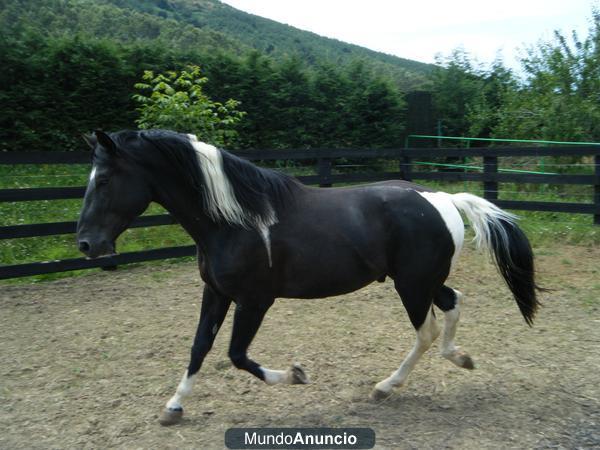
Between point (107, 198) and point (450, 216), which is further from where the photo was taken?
point (450, 216)

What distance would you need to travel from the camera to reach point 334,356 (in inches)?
168

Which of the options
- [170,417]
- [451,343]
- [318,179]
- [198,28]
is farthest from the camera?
[198,28]

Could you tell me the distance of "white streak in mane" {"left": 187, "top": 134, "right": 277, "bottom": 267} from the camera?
3.27 metres

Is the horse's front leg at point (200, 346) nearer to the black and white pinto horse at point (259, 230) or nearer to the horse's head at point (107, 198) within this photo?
the black and white pinto horse at point (259, 230)

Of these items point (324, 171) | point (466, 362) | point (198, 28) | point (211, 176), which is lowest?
point (466, 362)

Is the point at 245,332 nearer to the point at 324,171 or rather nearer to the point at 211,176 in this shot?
the point at 211,176

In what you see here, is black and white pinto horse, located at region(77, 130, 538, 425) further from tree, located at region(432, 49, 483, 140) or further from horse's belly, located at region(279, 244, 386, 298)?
tree, located at region(432, 49, 483, 140)

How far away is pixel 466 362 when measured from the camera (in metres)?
3.80

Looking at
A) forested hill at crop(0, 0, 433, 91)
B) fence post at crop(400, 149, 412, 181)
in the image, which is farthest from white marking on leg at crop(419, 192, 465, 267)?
forested hill at crop(0, 0, 433, 91)

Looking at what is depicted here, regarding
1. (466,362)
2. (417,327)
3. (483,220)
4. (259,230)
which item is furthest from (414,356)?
(259,230)

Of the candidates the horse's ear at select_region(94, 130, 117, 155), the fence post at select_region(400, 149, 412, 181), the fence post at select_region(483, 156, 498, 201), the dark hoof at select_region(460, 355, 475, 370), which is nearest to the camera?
the horse's ear at select_region(94, 130, 117, 155)

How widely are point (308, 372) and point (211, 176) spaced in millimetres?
1640

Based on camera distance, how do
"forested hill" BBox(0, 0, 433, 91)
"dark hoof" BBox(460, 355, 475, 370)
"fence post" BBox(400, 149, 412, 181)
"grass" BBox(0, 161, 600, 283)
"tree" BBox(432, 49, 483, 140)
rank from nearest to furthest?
"dark hoof" BBox(460, 355, 475, 370), "grass" BBox(0, 161, 600, 283), "fence post" BBox(400, 149, 412, 181), "tree" BBox(432, 49, 483, 140), "forested hill" BBox(0, 0, 433, 91)

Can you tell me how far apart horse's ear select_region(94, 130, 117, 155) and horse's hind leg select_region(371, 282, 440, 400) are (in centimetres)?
196
